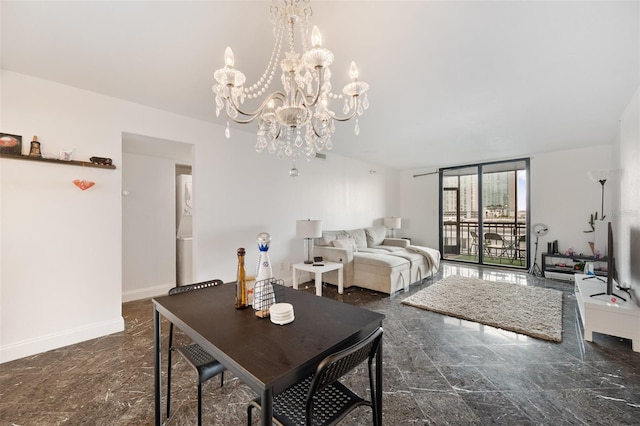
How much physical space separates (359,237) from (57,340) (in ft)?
14.5

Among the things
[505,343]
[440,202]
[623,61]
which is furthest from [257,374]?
[440,202]

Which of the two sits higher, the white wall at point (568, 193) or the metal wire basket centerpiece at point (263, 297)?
the white wall at point (568, 193)

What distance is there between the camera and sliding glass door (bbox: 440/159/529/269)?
574 cm

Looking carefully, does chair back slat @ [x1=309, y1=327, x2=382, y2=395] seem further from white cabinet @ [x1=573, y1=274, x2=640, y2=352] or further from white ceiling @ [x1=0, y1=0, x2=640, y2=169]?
white cabinet @ [x1=573, y1=274, x2=640, y2=352]

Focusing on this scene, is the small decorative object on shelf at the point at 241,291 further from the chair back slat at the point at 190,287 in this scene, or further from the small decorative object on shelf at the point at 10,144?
the small decorative object on shelf at the point at 10,144

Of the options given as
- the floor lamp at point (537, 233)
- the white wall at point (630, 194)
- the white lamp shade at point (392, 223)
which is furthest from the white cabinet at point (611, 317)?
the white lamp shade at point (392, 223)

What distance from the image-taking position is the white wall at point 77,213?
2.29 metres

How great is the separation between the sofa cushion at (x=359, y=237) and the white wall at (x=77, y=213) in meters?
2.18

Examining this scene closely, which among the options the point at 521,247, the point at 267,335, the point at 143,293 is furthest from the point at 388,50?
the point at 521,247

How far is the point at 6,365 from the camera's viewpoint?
2170 millimetres

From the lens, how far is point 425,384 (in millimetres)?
1931

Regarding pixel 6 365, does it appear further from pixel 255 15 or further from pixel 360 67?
pixel 360 67

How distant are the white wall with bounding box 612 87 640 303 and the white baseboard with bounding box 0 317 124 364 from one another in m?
5.45

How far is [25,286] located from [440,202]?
729cm
